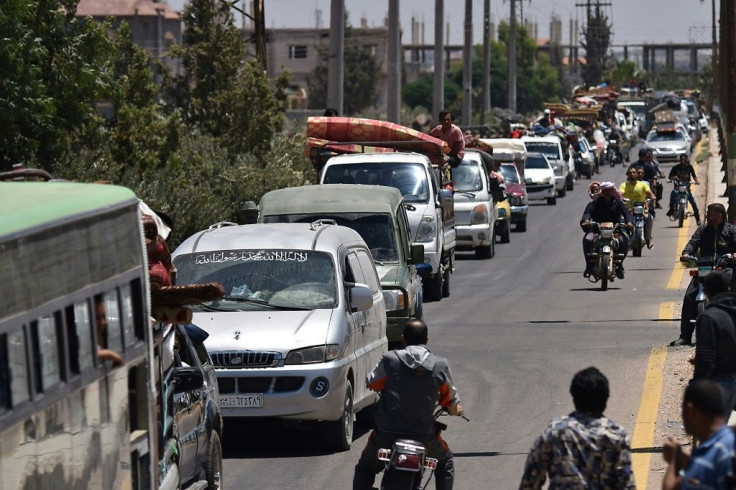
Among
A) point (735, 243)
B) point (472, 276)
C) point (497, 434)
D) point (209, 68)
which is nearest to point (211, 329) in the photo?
point (497, 434)

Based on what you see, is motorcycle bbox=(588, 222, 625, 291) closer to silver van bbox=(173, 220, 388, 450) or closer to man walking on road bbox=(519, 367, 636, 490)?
silver van bbox=(173, 220, 388, 450)

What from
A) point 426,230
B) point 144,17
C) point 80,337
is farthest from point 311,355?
point 144,17

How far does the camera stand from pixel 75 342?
6.94 m

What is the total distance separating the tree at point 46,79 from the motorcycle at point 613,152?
53804 millimetres

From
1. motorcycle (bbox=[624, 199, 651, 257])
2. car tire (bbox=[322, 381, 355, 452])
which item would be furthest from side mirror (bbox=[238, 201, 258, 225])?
motorcycle (bbox=[624, 199, 651, 257])

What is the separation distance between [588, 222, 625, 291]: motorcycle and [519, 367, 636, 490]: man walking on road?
702 inches

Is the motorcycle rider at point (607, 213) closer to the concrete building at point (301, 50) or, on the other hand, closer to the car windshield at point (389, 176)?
the car windshield at point (389, 176)

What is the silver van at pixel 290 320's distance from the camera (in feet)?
41.1

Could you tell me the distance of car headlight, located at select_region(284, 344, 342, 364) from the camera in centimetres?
1259

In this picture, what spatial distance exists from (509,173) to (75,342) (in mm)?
35033

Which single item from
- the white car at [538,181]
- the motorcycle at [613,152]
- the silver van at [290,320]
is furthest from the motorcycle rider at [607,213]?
the motorcycle at [613,152]

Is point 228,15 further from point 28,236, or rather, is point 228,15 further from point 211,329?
point 28,236

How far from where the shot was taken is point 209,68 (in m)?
38.2

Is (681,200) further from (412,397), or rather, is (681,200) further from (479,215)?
(412,397)
